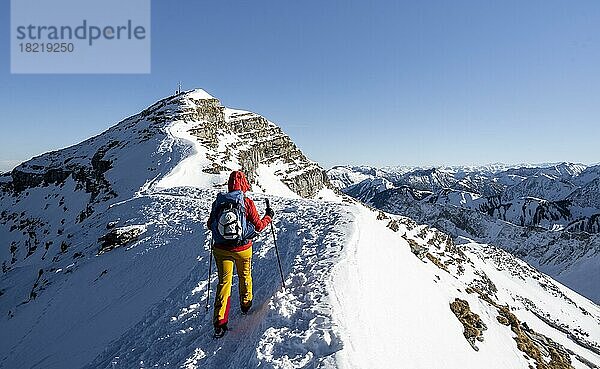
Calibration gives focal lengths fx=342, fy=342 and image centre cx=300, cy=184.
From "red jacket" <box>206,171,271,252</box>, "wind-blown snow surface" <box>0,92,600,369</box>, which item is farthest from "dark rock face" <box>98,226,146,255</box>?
"red jacket" <box>206,171,271,252</box>

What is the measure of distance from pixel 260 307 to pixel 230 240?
1.85 m

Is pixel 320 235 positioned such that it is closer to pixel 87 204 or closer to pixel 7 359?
pixel 7 359

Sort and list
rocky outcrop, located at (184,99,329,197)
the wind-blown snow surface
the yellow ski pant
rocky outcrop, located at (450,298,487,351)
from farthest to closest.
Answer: rocky outcrop, located at (184,99,329,197), rocky outcrop, located at (450,298,487,351), the yellow ski pant, the wind-blown snow surface

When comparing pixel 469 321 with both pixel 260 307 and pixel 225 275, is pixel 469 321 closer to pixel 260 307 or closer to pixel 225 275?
pixel 260 307

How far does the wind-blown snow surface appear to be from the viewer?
665 centimetres

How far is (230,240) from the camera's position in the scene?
727 centimetres

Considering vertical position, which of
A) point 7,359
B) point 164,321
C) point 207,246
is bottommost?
point 7,359

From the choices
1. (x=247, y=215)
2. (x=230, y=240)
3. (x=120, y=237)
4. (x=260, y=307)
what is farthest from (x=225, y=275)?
(x=120, y=237)

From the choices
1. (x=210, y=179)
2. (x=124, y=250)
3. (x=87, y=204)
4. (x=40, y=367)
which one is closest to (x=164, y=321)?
(x=40, y=367)

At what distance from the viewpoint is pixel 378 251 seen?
11297 millimetres

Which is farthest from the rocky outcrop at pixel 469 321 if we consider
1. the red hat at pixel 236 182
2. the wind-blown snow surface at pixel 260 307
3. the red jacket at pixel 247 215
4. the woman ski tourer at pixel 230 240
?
the red hat at pixel 236 182

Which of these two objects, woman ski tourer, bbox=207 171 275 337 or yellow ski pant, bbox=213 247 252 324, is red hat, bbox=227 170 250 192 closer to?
woman ski tourer, bbox=207 171 275 337

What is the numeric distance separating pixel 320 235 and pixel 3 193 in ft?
313

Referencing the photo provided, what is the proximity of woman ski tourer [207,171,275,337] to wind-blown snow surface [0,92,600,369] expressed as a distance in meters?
0.60
